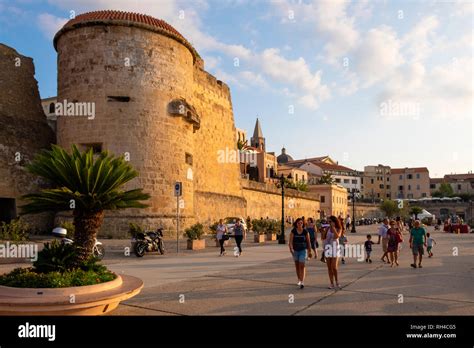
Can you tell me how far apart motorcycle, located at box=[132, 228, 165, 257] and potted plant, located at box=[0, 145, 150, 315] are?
683 cm

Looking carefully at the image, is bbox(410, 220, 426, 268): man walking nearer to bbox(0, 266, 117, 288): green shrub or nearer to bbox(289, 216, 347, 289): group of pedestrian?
bbox(289, 216, 347, 289): group of pedestrian

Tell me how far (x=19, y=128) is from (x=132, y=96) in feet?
20.4

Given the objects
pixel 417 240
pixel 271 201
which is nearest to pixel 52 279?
pixel 417 240

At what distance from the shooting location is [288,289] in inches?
333

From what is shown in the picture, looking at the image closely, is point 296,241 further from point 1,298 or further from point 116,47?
point 116,47

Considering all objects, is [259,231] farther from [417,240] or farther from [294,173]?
[294,173]

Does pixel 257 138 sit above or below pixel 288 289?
above

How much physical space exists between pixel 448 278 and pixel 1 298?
375 inches

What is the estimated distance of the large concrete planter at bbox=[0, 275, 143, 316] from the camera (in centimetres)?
511

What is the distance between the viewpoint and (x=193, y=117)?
23.2 metres

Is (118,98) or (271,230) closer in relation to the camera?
(118,98)

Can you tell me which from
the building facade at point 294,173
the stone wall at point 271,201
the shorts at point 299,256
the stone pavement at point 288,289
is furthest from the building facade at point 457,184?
the shorts at point 299,256

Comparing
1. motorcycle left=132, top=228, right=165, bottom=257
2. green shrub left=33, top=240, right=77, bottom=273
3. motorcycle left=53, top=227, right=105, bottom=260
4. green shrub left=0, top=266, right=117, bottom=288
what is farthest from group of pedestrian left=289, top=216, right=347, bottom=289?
motorcycle left=132, top=228, right=165, bottom=257

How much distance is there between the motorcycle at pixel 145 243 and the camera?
14783 mm
